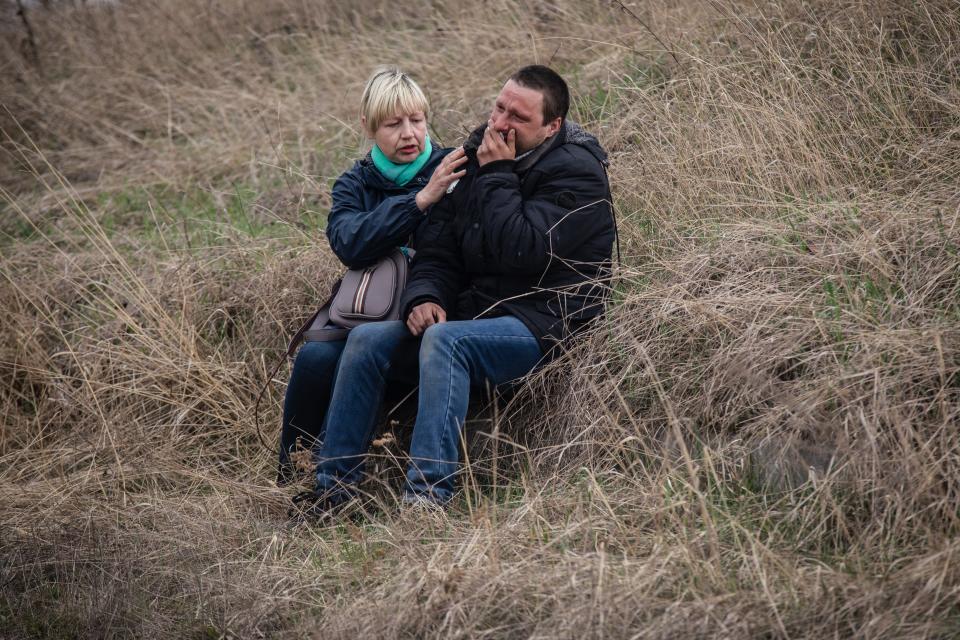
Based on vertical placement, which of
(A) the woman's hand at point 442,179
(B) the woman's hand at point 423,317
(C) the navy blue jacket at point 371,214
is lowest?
(B) the woman's hand at point 423,317

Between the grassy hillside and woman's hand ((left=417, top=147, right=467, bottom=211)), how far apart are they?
0.74 metres

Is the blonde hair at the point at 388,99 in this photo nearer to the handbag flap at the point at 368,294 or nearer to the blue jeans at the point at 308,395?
the handbag flap at the point at 368,294

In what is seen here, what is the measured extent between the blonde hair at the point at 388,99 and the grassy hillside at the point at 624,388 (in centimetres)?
106

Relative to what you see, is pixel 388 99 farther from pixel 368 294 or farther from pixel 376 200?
pixel 368 294

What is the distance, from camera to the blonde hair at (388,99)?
3723 mm

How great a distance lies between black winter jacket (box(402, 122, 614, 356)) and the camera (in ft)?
11.0

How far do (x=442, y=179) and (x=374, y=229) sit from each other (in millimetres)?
314

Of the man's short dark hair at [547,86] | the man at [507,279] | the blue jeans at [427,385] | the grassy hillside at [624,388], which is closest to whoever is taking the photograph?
the grassy hillside at [624,388]

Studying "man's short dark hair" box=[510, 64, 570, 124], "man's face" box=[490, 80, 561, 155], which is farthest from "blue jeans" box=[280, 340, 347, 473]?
"man's short dark hair" box=[510, 64, 570, 124]

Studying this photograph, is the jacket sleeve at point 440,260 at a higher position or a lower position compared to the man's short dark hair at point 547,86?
lower

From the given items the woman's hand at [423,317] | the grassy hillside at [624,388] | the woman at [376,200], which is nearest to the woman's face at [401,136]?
the woman at [376,200]

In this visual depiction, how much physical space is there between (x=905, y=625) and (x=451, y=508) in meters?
1.42

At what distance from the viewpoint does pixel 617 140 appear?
4.86 metres

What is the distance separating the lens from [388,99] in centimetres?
371
